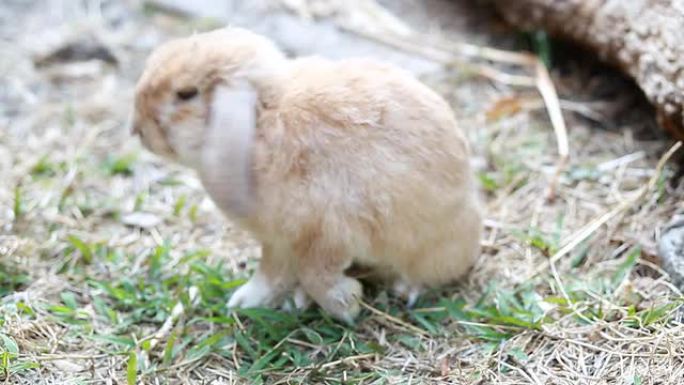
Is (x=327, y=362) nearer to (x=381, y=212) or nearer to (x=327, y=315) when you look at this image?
(x=327, y=315)

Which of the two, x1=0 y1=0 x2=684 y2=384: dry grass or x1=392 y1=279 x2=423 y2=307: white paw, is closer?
x1=0 y1=0 x2=684 y2=384: dry grass

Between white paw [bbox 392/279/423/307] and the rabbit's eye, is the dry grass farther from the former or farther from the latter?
the rabbit's eye

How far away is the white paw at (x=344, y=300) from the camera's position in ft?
8.91

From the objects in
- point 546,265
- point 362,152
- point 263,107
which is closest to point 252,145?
point 263,107

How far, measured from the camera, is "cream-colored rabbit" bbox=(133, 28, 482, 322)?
255cm

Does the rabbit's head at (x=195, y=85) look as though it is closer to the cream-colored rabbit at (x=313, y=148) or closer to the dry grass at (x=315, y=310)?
the cream-colored rabbit at (x=313, y=148)

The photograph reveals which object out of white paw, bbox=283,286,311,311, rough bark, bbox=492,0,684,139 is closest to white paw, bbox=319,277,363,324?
white paw, bbox=283,286,311,311

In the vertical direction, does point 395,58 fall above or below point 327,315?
above

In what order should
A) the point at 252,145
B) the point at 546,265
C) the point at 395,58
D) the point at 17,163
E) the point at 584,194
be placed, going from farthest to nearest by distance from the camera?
the point at 395,58 → the point at 17,163 → the point at 584,194 → the point at 546,265 → the point at 252,145

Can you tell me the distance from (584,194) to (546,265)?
446mm

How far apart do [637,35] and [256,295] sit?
1.53 meters

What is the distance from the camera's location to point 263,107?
262cm

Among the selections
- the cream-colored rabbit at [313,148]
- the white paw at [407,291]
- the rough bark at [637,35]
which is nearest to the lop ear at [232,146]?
the cream-colored rabbit at [313,148]

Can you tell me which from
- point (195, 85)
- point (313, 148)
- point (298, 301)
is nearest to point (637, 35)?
point (313, 148)
